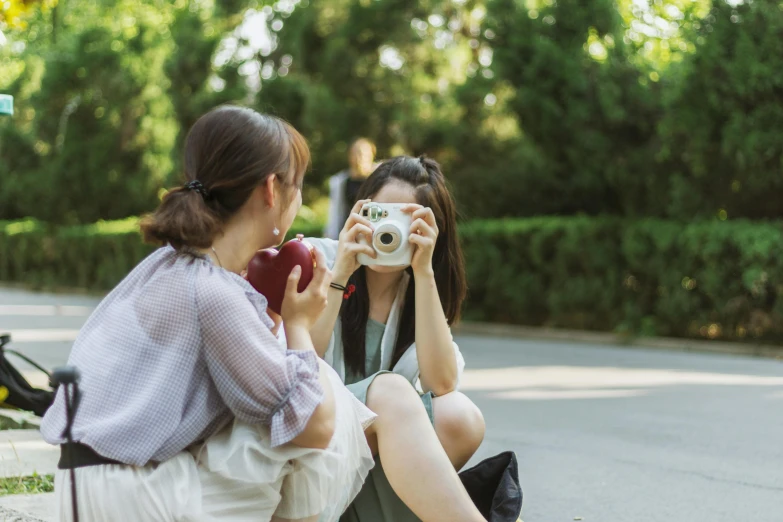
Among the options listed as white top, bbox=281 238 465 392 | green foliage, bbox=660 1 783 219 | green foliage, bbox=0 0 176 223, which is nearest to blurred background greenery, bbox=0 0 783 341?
Result: green foliage, bbox=660 1 783 219

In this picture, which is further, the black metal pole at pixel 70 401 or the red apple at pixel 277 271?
the red apple at pixel 277 271

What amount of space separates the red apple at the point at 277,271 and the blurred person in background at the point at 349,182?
22.5ft

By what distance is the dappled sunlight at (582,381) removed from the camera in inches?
297

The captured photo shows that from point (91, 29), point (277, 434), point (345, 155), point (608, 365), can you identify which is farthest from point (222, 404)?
point (91, 29)

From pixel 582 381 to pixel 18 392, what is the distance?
4.48m

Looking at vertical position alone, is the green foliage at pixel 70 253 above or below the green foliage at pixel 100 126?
below

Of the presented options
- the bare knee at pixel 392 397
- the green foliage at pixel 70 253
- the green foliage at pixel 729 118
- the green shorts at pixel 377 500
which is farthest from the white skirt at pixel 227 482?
the green foliage at pixel 70 253

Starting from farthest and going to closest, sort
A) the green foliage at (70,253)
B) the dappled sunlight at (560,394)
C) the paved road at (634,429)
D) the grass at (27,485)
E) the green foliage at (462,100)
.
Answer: the green foliage at (70,253), the green foliage at (462,100), the dappled sunlight at (560,394), the paved road at (634,429), the grass at (27,485)

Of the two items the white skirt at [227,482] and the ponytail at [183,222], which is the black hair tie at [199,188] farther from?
the white skirt at [227,482]

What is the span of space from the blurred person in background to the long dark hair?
19.3 ft

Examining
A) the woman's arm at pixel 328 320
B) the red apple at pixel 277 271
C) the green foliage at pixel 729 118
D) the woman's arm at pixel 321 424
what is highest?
the green foliage at pixel 729 118

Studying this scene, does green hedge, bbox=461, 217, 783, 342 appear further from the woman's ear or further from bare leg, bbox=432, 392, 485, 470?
the woman's ear

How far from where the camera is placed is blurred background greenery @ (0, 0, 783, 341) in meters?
11.2

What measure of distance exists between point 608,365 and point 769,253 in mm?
2513
